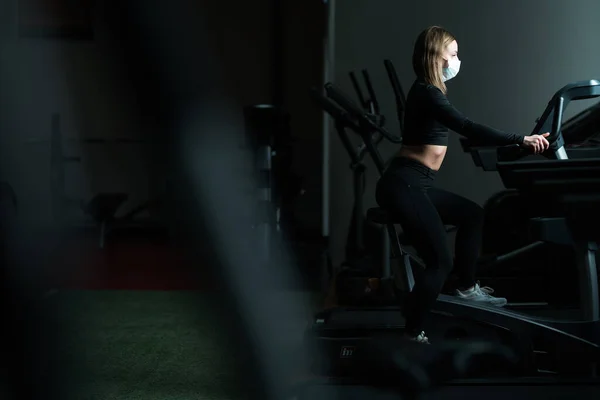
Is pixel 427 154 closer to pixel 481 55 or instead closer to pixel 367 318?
pixel 367 318

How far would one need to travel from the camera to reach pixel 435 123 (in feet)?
8.13

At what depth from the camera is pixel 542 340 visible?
2389 millimetres

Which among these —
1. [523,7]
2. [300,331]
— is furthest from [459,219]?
[523,7]

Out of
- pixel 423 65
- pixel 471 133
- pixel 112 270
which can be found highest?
pixel 423 65

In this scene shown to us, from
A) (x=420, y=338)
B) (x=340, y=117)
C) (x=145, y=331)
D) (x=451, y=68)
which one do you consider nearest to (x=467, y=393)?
(x=420, y=338)

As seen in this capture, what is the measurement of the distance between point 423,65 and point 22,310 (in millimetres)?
2528

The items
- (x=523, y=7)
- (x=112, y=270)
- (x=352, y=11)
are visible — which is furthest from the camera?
(x=112, y=270)

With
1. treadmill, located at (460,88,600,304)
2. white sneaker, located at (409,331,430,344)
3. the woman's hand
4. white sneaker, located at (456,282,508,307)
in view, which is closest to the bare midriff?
treadmill, located at (460,88,600,304)

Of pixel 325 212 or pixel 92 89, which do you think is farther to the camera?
pixel 92 89

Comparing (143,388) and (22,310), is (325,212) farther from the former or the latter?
(143,388)

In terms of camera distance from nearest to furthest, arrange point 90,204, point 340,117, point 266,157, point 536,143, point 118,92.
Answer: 1. point 536,143
2. point 340,117
3. point 266,157
4. point 90,204
5. point 118,92

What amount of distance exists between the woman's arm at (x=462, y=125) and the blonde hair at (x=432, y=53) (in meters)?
0.06

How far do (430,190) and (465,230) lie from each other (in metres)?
0.18

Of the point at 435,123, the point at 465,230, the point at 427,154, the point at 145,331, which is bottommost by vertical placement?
the point at 145,331
